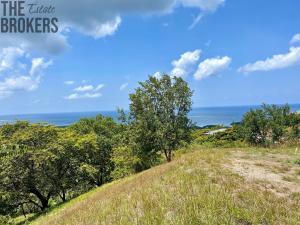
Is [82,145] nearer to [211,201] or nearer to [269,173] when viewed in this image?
[269,173]

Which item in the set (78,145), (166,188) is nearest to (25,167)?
(78,145)

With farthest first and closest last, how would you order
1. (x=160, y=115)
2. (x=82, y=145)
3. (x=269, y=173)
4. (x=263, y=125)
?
(x=263, y=125) < (x=82, y=145) < (x=160, y=115) < (x=269, y=173)

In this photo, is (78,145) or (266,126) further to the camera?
(266,126)

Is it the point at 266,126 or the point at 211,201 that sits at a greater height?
the point at 211,201

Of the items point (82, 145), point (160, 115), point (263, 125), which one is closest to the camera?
point (160, 115)

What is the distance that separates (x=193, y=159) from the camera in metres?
15.6

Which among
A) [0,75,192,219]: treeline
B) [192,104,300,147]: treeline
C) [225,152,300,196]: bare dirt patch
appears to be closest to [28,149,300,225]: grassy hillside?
[225,152,300,196]: bare dirt patch

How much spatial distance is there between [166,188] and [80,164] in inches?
1269

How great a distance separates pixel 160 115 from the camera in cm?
3484

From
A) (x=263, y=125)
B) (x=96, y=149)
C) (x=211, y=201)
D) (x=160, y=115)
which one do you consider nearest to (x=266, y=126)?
(x=263, y=125)

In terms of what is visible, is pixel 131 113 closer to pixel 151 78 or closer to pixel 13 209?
pixel 151 78

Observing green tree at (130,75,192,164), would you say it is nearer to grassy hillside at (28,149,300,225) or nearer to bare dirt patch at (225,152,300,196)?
bare dirt patch at (225,152,300,196)

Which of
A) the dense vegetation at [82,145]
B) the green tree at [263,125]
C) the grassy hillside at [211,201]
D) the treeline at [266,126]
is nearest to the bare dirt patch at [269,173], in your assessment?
the grassy hillside at [211,201]

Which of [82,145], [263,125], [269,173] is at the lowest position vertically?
[82,145]
